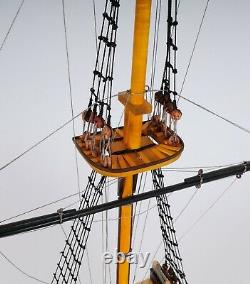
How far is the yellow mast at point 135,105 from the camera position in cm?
89

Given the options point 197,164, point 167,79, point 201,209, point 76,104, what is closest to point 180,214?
point 201,209

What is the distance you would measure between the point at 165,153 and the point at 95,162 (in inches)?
6.4

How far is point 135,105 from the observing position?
99 centimetres

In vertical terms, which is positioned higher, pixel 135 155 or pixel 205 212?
pixel 205 212

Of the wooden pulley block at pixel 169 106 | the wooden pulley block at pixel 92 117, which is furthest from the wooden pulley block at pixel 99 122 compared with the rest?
the wooden pulley block at pixel 169 106

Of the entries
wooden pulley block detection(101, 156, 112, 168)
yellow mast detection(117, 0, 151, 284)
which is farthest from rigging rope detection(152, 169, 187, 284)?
wooden pulley block detection(101, 156, 112, 168)

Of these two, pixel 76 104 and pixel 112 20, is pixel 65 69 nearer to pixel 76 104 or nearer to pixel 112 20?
pixel 76 104

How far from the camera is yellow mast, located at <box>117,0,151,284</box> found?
2.92ft

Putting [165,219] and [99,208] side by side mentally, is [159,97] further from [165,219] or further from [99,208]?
[165,219]

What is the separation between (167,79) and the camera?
1138 mm

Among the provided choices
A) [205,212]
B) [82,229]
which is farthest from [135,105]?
[205,212]

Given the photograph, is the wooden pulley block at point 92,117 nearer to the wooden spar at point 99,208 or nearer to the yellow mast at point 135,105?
the yellow mast at point 135,105

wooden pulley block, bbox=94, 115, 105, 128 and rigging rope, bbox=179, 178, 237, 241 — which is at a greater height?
rigging rope, bbox=179, 178, 237, 241

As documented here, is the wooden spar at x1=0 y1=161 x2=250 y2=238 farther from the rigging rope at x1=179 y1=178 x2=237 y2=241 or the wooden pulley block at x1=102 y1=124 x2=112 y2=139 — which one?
the rigging rope at x1=179 y1=178 x2=237 y2=241
